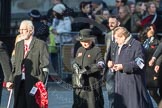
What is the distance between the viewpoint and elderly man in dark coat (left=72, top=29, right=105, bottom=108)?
12.2 m

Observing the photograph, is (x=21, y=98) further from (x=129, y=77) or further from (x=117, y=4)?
(x=117, y=4)

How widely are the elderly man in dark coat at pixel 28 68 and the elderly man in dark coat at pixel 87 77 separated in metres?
1.14

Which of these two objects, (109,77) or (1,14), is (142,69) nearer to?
(109,77)

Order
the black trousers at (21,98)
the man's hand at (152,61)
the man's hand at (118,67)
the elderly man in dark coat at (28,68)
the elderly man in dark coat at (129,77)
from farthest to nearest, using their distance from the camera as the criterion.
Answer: the man's hand at (152,61), the black trousers at (21,98), the elderly man in dark coat at (28,68), the elderly man in dark coat at (129,77), the man's hand at (118,67)

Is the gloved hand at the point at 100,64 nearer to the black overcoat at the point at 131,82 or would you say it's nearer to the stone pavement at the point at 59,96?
the black overcoat at the point at 131,82

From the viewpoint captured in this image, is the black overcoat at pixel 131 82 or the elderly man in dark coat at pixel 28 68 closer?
the black overcoat at pixel 131 82

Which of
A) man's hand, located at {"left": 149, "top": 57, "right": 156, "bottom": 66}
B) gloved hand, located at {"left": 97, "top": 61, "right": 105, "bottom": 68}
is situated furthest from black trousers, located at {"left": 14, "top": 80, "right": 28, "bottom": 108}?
man's hand, located at {"left": 149, "top": 57, "right": 156, "bottom": 66}

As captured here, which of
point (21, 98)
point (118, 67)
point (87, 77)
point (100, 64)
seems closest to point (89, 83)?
point (87, 77)

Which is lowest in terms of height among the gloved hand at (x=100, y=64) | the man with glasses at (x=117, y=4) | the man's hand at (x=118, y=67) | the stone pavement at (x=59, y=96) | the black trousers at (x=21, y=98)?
the stone pavement at (x=59, y=96)

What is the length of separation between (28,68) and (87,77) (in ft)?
4.85

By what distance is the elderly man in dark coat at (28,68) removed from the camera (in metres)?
11.2

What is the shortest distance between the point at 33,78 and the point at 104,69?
171 centimetres

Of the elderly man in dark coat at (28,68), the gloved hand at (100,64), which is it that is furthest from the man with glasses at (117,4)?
the elderly man in dark coat at (28,68)

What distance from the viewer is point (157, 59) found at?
12.7 meters
